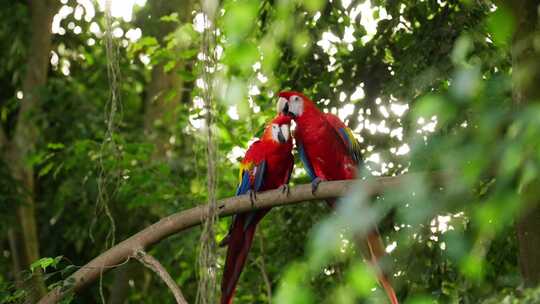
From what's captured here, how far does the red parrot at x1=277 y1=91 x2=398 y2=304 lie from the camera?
10.8 feet

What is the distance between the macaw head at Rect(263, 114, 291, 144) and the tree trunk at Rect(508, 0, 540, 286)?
44.3 inches

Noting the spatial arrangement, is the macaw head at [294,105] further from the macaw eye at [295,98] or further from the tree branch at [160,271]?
the tree branch at [160,271]

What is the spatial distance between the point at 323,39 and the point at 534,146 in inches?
108

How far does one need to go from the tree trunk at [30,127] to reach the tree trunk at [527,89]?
358 cm

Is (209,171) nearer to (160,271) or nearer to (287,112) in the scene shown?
(160,271)

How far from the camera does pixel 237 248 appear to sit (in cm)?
294

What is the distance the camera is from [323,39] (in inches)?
145

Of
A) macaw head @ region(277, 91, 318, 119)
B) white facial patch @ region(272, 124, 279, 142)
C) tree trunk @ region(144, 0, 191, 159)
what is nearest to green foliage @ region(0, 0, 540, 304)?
tree trunk @ region(144, 0, 191, 159)

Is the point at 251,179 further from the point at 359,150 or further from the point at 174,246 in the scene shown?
the point at 174,246

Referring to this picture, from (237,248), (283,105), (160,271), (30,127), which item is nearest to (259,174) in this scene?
(283,105)

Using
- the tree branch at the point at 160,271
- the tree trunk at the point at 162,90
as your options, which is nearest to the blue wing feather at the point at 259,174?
the tree branch at the point at 160,271

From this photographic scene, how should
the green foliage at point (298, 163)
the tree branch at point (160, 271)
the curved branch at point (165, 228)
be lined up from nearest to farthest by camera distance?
the green foliage at point (298, 163)
the tree branch at point (160, 271)
the curved branch at point (165, 228)

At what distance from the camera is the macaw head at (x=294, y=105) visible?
3.29 metres

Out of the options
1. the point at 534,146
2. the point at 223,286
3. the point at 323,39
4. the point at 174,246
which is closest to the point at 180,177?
the point at 174,246
